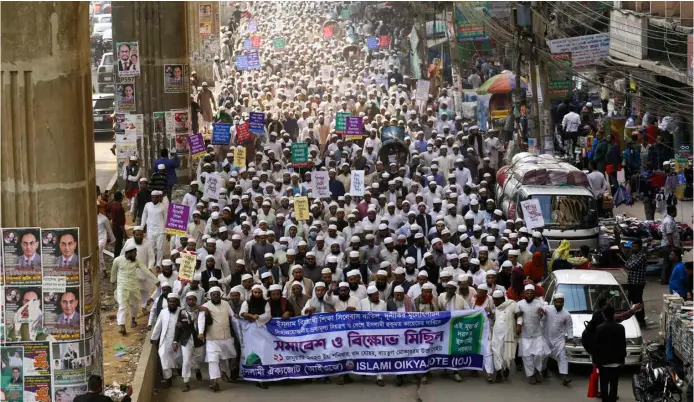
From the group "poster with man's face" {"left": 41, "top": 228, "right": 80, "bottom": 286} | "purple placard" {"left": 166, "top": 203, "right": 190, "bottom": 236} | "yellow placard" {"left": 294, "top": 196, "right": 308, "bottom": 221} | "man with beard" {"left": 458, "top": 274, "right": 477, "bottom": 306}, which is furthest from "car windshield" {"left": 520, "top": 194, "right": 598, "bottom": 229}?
"poster with man's face" {"left": 41, "top": 228, "right": 80, "bottom": 286}

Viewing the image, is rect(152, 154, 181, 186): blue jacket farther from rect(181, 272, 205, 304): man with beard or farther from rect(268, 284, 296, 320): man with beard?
rect(268, 284, 296, 320): man with beard

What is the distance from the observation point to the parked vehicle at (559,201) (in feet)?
69.4

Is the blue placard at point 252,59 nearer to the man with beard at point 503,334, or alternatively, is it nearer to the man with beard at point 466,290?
the man with beard at point 466,290

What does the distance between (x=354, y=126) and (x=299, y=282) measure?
11151mm

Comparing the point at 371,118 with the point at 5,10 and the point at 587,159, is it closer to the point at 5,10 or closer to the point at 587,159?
the point at 587,159

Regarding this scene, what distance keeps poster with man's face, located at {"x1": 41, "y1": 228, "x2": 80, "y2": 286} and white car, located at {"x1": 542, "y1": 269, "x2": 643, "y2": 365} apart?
21.8ft

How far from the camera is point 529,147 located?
28.1 metres

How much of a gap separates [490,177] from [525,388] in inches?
371

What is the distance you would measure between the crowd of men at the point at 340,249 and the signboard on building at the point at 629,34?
434 cm

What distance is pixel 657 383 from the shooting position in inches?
549

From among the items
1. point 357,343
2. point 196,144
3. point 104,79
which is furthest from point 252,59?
point 357,343

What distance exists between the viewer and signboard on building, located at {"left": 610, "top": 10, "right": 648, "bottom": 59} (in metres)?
29.8

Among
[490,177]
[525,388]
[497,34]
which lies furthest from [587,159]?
[525,388]

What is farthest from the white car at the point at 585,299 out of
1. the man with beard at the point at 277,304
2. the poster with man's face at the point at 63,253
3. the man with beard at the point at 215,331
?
the poster with man's face at the point at 63,253
